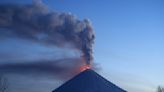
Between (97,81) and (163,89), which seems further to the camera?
(163,89)

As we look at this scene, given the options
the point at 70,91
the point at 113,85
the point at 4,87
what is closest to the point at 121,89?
the point at 113,85

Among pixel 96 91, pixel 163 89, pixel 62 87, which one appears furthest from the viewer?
pixel 163 89

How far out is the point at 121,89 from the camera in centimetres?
10238

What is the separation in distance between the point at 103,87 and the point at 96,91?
136 inches

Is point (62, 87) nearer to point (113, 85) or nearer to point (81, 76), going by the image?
point (81, 76)

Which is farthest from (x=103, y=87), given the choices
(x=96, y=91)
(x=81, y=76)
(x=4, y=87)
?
(x=4, y=87)

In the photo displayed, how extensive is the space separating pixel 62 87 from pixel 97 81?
36.6 ft

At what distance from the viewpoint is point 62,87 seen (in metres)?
103

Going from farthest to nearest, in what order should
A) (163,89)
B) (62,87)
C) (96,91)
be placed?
(163,89) < (62,87) < (96,91)

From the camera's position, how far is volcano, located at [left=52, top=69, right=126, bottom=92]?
98000 mm

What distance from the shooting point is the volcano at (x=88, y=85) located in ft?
322

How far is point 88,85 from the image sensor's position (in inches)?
3920

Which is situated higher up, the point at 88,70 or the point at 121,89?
the point at 88,70

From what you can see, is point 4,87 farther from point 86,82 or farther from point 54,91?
point 86,82
